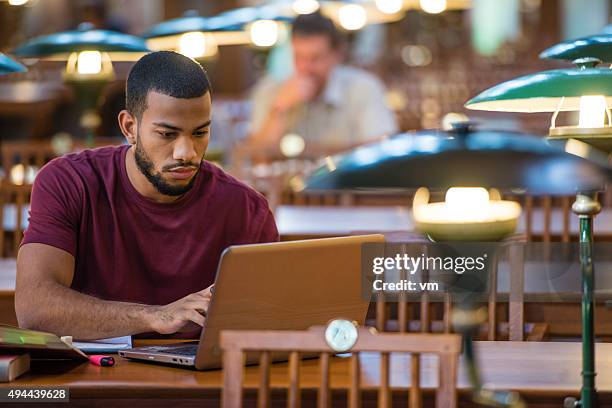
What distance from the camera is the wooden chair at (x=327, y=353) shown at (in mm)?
1664

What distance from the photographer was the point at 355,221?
455 centimetres

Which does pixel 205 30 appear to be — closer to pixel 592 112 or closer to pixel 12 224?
pixel 12 224

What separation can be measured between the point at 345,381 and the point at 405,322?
0.62m

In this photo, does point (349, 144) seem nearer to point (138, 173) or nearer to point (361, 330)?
point (138, 173)

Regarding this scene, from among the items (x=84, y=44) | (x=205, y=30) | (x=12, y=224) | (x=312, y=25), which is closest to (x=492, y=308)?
(x=12, y=224)

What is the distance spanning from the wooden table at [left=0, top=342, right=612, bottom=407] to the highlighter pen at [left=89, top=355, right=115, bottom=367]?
0.04 feet

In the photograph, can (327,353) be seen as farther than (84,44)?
No

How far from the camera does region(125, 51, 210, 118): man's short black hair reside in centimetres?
241

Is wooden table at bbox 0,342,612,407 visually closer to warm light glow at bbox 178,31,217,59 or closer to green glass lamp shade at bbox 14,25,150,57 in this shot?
green glass lamp shade at bbox 14,25,150,57

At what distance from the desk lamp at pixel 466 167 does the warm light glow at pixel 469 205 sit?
7.8 inches

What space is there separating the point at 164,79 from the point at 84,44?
250 centimetres

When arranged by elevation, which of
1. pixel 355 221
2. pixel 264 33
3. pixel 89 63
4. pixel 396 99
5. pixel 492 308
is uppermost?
pixel 396 99

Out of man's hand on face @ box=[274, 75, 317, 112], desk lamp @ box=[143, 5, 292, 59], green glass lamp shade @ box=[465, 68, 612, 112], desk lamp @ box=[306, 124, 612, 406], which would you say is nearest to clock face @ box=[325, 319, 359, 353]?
desk lamp @ box=[306, 124, 612, 406]

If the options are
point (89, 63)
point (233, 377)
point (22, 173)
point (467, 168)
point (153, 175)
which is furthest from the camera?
point (22, 173)
